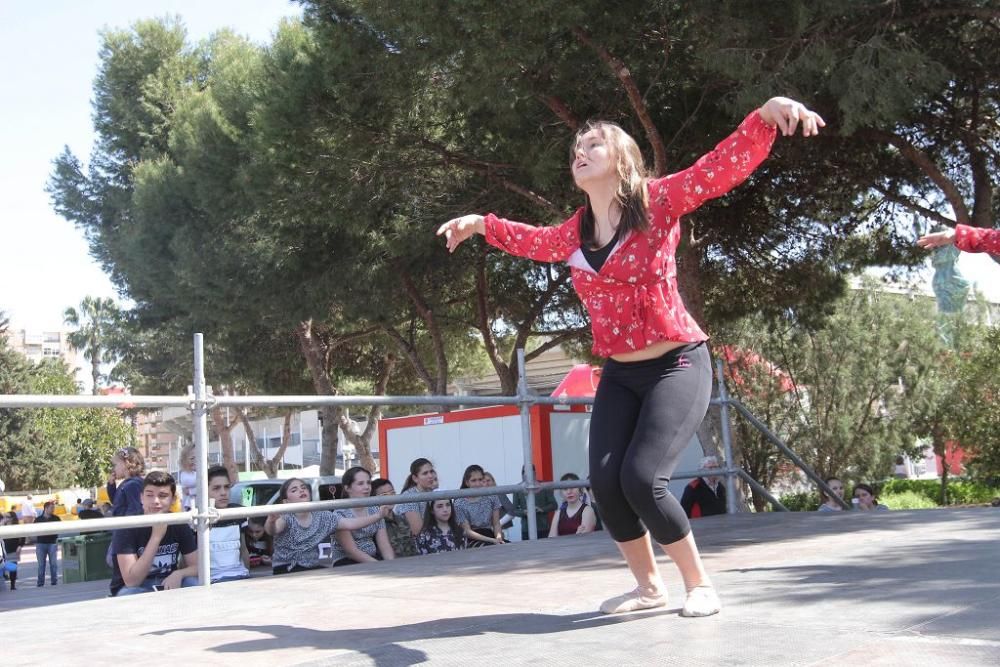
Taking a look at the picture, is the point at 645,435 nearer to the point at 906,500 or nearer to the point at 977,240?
the point at 977,240

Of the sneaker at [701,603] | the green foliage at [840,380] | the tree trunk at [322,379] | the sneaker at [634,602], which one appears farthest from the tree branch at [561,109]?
the green foliage at [840,380]

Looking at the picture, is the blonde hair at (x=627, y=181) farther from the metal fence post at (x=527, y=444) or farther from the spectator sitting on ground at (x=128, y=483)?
the spectator sitting on ground at (x=128, y=483)

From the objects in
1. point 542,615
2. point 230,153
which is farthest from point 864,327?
point 542,615

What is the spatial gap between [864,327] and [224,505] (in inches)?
784

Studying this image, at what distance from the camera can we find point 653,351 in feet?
11.7

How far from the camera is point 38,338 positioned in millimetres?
128125

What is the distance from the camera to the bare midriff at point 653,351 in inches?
140

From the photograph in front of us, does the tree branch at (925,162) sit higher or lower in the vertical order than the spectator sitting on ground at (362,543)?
higher

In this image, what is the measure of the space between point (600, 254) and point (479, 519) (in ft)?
15.1

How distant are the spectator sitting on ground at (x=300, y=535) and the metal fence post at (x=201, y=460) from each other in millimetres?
895

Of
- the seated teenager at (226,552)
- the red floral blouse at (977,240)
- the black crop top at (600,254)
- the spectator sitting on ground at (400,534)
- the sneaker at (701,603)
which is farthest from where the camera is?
the spectator sitting on ground at (400,534)

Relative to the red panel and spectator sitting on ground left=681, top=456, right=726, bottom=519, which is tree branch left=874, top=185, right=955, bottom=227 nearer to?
the red panel

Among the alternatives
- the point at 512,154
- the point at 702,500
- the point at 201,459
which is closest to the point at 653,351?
the point at 201,459

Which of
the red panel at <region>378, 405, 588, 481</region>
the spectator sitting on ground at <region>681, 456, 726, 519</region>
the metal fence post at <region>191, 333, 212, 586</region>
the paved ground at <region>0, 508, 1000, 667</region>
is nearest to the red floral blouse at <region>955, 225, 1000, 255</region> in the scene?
the paved ground at <region>0, 508, 1000, 667</region>
